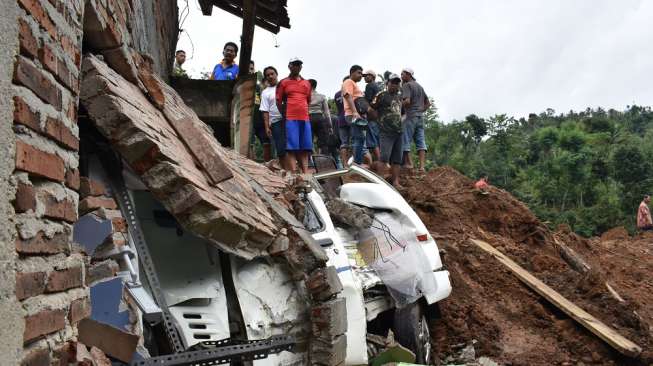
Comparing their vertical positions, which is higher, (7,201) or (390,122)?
(390,122)

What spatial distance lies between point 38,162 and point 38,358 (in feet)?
1.90

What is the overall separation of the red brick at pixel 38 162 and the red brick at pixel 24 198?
2.1 inches

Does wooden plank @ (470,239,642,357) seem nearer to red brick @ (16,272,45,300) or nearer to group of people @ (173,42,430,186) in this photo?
group of people @ (173,42,430,186)

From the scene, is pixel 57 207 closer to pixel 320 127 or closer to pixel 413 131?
pixel 320 127

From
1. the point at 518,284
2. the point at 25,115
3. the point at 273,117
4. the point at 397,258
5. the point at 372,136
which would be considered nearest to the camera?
the point at 25,115

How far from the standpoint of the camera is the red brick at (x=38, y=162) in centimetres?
179

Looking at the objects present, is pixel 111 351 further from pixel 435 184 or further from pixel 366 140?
pixel 435 184

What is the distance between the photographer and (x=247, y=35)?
7891 mm

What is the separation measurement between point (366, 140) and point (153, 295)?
7.62 m

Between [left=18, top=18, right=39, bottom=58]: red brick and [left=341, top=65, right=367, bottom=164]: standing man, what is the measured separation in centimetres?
810

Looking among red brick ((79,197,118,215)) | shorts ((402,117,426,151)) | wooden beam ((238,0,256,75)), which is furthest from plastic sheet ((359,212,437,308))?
shorts ((402,117,426,151))

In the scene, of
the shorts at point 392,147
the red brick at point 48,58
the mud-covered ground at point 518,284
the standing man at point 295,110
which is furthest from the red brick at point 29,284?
the shorts at point 392,147

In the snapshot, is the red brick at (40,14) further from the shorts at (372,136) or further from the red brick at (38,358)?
the shorts at (372,136)

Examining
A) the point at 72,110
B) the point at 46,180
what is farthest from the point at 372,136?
the point at 46,180
